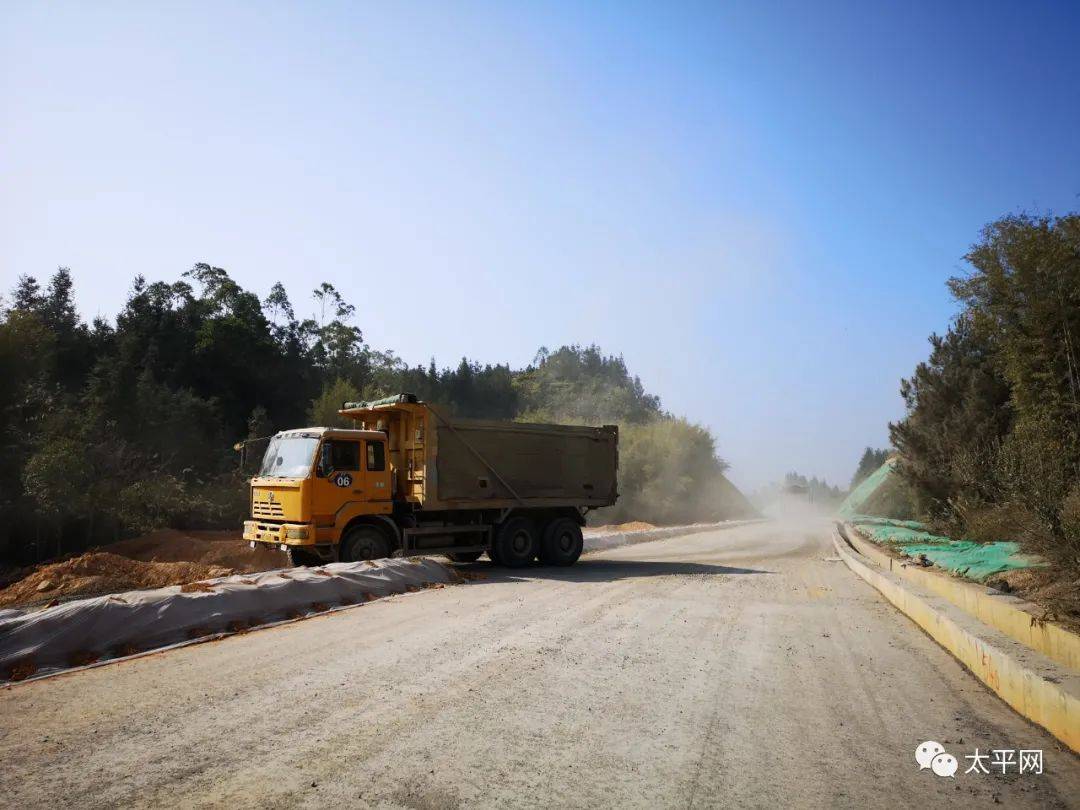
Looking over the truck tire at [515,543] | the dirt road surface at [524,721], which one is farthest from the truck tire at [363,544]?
the dirt road surface at [524,721]

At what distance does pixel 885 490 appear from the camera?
174 ft

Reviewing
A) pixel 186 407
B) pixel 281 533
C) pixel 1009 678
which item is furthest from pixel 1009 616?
pixel 186 407

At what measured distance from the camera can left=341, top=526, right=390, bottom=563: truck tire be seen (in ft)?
42.3

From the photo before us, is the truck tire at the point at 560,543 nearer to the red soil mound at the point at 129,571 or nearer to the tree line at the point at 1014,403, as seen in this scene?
the red soil mound at the point at 129,571

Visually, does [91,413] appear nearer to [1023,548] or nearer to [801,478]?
[1023,548]

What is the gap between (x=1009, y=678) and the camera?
5371 millimetres

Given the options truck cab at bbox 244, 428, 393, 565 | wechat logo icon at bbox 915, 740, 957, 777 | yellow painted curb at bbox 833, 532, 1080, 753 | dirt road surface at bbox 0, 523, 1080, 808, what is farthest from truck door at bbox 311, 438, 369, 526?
wechat logo icon at bbox 915, 740, 957, 777

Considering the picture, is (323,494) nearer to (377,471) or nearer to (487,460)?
(377,471)

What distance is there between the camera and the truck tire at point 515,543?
1513cm

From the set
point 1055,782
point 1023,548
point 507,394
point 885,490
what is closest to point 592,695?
point 1055,782

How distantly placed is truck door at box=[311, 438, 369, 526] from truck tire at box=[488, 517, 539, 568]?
3.27m

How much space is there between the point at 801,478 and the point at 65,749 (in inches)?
5596

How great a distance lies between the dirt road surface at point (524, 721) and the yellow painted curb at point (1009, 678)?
124 millimetres

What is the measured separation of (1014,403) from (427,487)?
15.1 metres
